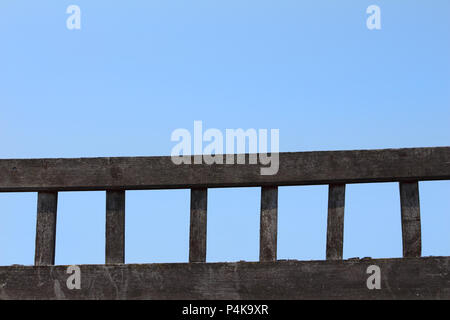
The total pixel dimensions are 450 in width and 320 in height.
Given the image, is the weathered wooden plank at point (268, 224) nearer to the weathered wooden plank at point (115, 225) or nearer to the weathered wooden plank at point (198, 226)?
the weathered wooden plank at point (198, 226)

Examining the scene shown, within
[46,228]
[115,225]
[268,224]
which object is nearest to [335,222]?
[268,224]

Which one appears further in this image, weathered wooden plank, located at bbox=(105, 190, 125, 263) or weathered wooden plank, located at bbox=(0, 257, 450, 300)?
weathered wooden plank, located at bbox=(105, 190, 125, 263)

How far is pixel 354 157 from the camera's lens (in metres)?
3.75

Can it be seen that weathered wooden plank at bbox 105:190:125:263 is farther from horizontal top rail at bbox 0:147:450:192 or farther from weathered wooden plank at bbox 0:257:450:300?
weathered wooden plank at bbox 0:257:450:300

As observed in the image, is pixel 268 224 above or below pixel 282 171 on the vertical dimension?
below

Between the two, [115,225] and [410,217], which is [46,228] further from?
[410,217]

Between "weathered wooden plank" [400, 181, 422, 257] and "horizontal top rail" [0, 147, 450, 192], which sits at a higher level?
"horizontal top rail" [0, 147, 450, 192]

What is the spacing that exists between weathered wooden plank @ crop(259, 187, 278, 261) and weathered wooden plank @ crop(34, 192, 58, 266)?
1318 millimetres

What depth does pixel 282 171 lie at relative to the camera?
3.72m

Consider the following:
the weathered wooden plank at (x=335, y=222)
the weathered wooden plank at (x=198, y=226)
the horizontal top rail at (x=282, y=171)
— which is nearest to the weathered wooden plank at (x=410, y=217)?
the horizontal top rail at (x=282, y=171)

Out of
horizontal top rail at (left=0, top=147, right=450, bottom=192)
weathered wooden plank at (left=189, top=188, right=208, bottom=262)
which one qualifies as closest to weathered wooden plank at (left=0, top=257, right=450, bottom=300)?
weathered wooden plank at (left=189, top=188, right=208, bottom=262)

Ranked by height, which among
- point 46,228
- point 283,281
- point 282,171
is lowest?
point 283,281

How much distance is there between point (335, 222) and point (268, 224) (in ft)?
1.37

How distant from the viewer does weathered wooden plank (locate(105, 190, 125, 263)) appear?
3822 mm
